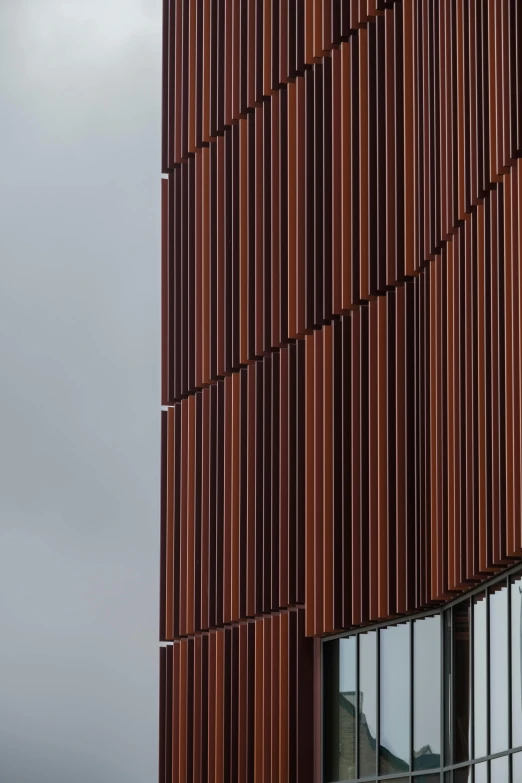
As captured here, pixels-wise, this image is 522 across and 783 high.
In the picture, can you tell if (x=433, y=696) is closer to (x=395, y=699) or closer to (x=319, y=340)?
(x=395, y=699)

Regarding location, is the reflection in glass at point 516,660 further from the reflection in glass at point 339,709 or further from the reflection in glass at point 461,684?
the reflection in glass at point 339,709

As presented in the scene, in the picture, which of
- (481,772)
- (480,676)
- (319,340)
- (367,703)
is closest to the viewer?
(481,772)

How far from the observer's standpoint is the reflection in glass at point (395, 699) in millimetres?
23031

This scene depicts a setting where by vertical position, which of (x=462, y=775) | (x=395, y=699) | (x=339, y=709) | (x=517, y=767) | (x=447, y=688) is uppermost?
(x=339, y=709)

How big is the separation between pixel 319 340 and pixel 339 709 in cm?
621

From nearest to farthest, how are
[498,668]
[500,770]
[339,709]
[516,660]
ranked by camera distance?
[516,660] → [500,770] → [498,668] → [339,709]

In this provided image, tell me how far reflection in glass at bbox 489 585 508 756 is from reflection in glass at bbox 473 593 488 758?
213 mm

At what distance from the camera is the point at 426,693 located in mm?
22375

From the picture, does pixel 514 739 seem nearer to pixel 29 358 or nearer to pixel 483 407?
pixel 483 407

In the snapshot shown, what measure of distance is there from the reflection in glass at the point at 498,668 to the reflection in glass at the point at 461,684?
3.15ft

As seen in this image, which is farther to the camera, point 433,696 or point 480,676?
point 433,696

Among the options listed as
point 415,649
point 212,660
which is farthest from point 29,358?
point 415,649

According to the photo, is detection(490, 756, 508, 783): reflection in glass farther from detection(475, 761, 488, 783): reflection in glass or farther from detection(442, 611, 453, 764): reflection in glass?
detection(442, 611, 453, 764): reflection in glass

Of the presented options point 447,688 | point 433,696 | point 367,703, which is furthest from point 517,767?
point 367,703
